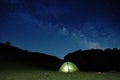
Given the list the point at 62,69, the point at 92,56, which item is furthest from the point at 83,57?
the point at 62,69

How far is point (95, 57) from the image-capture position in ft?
141

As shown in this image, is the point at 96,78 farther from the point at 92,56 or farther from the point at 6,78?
the point at 92,56

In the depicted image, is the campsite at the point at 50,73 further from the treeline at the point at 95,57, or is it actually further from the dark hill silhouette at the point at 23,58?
the treeline at the point at 95,57

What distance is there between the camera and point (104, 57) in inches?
1667

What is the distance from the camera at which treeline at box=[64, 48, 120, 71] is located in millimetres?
39625

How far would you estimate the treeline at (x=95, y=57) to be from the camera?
39.6 m

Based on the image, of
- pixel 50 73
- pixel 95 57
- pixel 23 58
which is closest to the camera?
pixel 50 73

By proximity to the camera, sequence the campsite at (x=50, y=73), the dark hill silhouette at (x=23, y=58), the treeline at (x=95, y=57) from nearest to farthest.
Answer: the campsite at (x=50, y=73)
the dark hill silhouette at (x=23, y=58)
the treeline at (x=95, y=57)

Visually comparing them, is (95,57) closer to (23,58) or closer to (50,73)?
(23,58)

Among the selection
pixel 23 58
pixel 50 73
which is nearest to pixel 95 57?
pixel 23 58

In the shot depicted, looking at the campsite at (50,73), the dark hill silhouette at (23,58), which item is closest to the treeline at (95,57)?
the dark hill silhouette at (23,58)

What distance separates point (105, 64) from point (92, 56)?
5187 mm

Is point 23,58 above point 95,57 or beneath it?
beneath

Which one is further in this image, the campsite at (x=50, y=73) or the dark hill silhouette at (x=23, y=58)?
the dark hill silhouette at (x=23, y=58)
